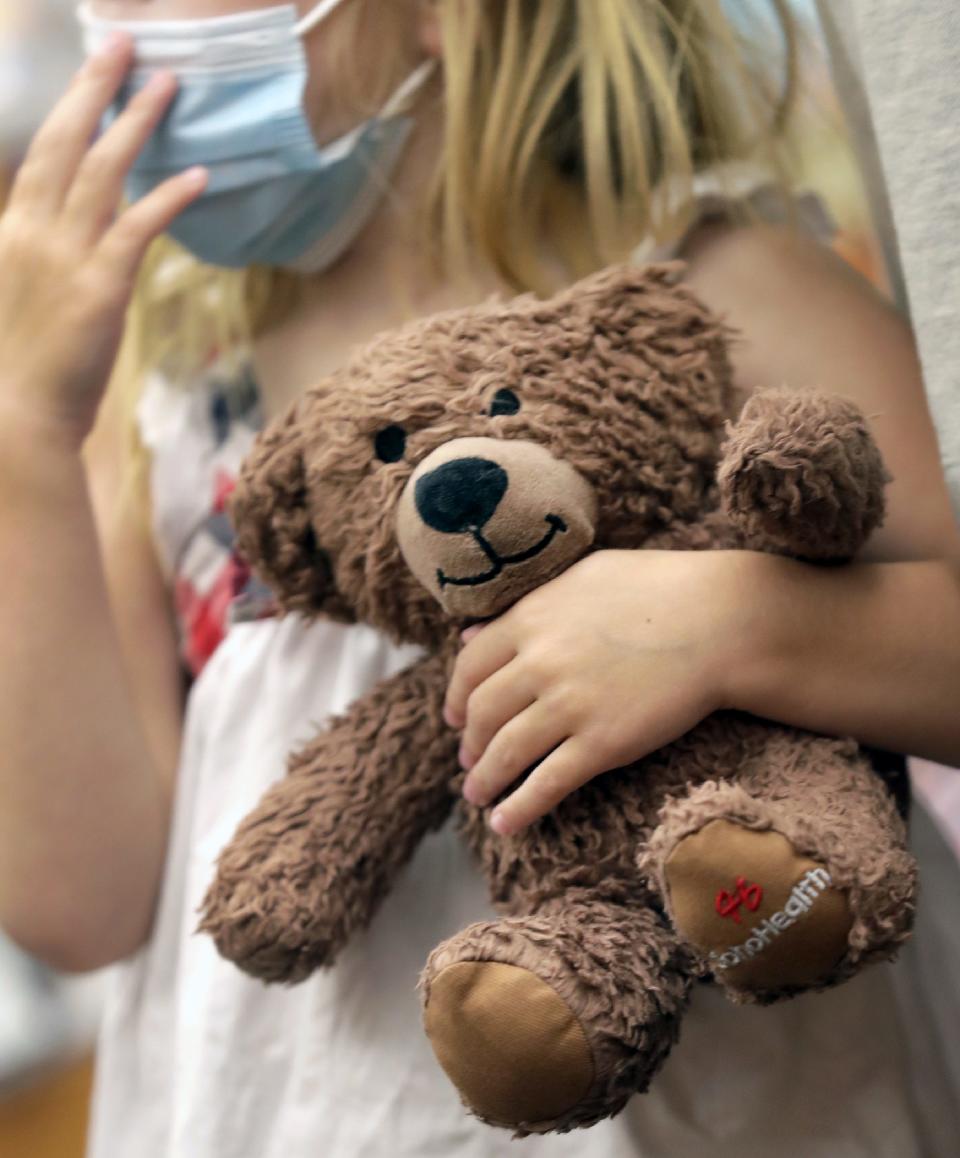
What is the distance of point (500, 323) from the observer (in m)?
0.54

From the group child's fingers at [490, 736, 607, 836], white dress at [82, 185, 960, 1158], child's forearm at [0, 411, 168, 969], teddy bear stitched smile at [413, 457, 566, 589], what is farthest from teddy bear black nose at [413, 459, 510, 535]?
child's forearm at [0, 411, 168, 969]

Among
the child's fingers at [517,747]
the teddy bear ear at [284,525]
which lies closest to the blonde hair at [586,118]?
the teddy bear ear at [284,525]

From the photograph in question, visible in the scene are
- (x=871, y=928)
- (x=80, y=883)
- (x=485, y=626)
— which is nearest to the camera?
(x=871, y=928)

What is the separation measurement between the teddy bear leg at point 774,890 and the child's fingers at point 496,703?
0.11 metres

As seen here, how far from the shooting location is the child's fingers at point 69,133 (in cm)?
75

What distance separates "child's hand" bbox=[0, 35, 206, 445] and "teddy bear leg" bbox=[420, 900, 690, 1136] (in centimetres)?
46

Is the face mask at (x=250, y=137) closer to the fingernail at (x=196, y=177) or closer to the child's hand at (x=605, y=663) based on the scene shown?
the fingernail at (x=196, y=177)

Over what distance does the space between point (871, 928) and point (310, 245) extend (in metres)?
0.59

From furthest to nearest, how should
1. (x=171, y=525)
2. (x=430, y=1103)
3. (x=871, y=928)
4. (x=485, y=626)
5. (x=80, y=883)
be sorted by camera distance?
(x=171, y=525), (x=80, y=883), (x=430, y=1103), (x=485, y=626), (x=871, y=928)

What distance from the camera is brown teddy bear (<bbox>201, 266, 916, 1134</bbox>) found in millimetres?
417

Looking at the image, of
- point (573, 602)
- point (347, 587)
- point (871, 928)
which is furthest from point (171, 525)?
point (871, 928)

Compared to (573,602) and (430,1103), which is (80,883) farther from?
(573,602)

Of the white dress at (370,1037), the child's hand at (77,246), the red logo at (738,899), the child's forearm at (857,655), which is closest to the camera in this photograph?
the red logo at (738,899)

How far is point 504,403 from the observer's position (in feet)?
1.69
